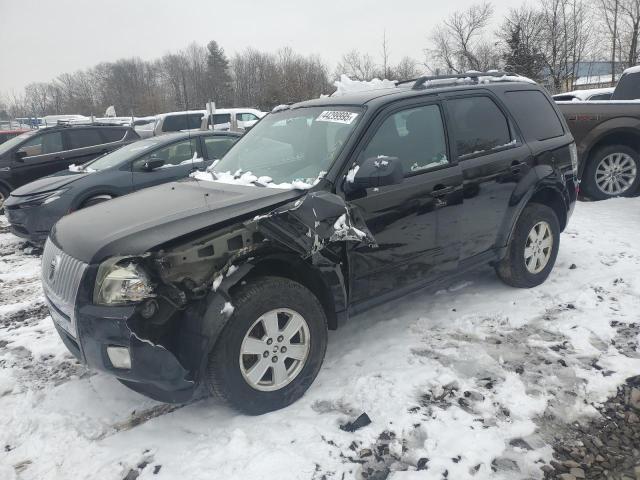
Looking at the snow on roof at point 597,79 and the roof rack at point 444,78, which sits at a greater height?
the snow on roof at point 597,79

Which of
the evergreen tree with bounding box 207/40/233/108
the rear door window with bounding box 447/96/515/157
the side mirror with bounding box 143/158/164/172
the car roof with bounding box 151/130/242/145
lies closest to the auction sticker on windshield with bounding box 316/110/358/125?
the rear door window with bounding box 447/96/515/157

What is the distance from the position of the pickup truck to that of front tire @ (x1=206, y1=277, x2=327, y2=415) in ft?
21.9

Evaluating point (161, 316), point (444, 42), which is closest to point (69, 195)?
point (161, 316)

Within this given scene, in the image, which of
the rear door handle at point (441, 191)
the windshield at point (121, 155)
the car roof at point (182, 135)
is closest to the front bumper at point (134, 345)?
the rear door handle at point (441, 191)

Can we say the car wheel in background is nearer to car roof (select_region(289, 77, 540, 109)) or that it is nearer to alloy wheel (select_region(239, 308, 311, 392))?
car roof (select_region(289, 77, 540, 109))

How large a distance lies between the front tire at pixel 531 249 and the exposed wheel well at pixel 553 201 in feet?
0.30

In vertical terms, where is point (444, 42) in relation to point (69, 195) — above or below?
above

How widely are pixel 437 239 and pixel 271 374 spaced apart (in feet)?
5.49

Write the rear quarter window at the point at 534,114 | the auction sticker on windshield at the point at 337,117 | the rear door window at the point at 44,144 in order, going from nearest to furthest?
the auction sticker on windshield at the point at 337,117
the rear quarter window at the point at 534,114
the rear door window at the point at 44,144

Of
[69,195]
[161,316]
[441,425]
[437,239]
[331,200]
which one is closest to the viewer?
[161,316]

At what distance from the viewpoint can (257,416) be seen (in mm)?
2900

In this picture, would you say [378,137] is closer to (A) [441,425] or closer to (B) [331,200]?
(B) [331,200]

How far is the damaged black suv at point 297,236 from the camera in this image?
8.41ft

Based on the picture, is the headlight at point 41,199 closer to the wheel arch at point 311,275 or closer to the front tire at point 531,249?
the wheel arch at point 311,275
